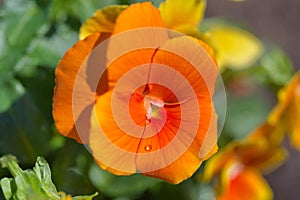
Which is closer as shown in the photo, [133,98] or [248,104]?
[133,98]

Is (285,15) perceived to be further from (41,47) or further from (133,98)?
(133,98)

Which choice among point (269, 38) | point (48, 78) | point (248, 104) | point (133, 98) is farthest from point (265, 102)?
point (133, 98)

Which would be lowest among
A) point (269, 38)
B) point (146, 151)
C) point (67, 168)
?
point (269, 38)

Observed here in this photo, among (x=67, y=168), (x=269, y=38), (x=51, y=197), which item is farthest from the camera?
(x=269, y=38)

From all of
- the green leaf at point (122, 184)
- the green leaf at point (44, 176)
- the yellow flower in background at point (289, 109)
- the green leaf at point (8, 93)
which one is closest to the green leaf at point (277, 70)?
the yellow flower in background at point (289, 109)

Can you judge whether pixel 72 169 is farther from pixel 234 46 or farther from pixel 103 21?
pixel 234 46

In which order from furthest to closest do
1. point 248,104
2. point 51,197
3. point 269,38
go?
point 269,38 < point 248,104 < point 51,197

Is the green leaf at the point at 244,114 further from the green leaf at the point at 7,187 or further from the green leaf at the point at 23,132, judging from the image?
the green leaf at the point at 7,187
